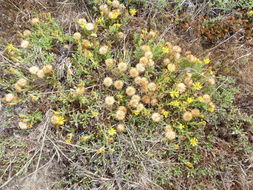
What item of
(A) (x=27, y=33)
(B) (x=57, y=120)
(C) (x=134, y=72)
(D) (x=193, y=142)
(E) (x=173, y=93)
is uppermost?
(A) (x=27, y=33)

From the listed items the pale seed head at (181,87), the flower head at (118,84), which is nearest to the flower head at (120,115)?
the flower head at (118,84)

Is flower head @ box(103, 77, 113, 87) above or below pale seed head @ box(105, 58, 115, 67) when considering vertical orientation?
below

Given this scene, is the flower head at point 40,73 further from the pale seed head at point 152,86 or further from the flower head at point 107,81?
the pale seed head at point 152,86

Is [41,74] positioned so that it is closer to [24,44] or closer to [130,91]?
[24,44]

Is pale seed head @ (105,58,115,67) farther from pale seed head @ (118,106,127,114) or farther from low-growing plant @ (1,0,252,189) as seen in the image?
pale seed head @ (118,106,127,114)

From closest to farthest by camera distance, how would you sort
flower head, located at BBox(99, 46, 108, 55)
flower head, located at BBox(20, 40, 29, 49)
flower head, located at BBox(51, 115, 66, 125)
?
flower head, located at BBox(51, 115, 66, 125) → flower head, located at BBox(99, 46, 108, 55) → flower head, located at BBox(20, 40, 29, 49)

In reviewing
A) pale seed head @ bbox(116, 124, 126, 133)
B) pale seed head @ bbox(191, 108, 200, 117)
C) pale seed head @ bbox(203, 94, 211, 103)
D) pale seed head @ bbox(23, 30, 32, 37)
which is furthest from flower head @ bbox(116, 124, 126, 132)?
pale seed head @ bbox(23, 30, 32, 37)

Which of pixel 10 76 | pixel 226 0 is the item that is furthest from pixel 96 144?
pixel 226 0

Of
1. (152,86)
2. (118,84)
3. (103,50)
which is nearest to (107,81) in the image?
(118,84)

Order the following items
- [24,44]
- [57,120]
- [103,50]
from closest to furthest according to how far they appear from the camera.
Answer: [57,120] → [103,50] → [24,44]

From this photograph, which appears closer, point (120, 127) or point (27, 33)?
point (120, 127)

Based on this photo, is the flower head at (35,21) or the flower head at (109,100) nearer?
the flower head at (109,100)

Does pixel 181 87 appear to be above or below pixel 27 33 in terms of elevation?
below

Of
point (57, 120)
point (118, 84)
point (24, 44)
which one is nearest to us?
point (57, 120)
